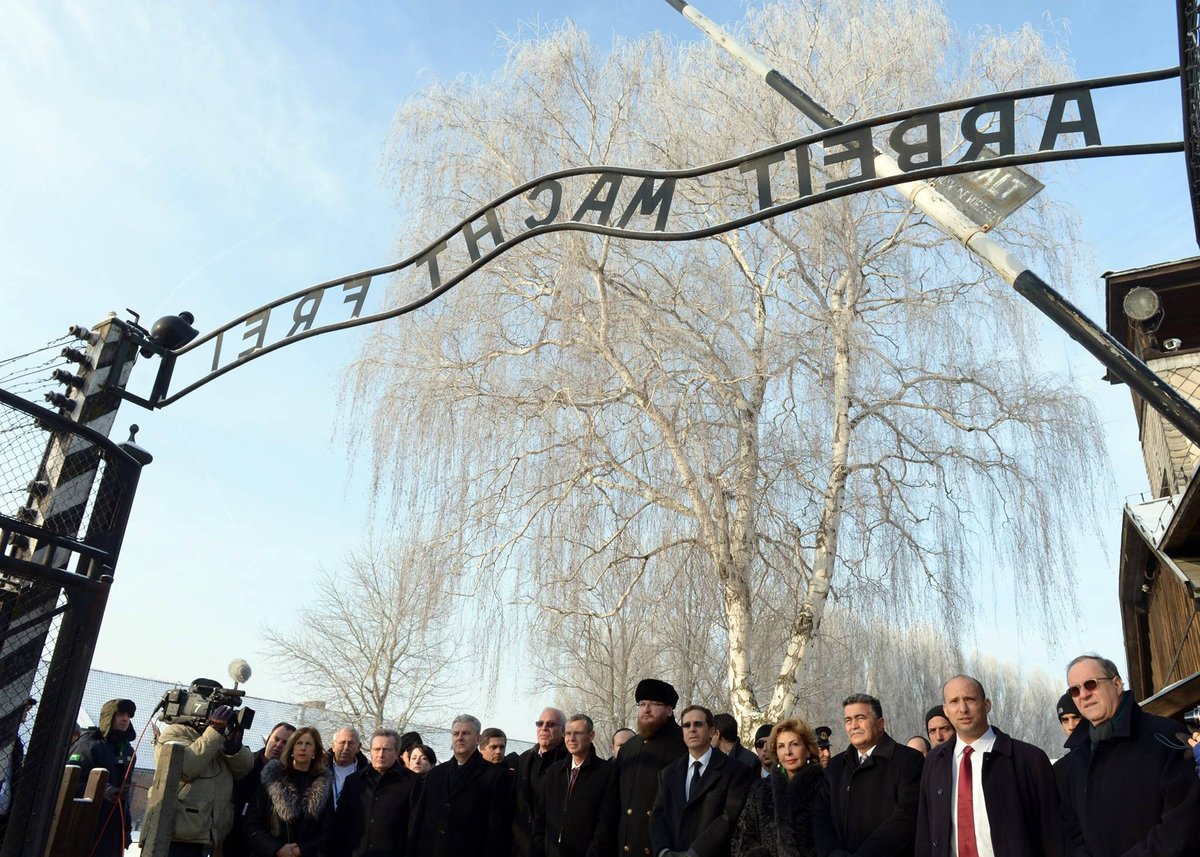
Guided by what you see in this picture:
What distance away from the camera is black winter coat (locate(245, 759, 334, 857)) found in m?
5.99

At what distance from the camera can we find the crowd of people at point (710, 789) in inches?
144

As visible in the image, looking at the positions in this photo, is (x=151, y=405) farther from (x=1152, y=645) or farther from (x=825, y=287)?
(x=1152, y=645)

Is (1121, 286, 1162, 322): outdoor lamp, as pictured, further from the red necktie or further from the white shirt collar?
the red necktie

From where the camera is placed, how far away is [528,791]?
6512 mm

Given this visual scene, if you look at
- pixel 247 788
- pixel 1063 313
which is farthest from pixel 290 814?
pixel 1063 313

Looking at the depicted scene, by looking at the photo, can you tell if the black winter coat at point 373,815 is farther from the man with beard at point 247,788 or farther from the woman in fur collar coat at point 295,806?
the man with beard at point 247,788

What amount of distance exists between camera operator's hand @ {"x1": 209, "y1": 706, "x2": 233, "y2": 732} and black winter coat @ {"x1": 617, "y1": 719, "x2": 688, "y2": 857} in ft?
8.37

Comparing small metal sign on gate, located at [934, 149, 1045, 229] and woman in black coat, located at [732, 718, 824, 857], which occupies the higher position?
small metal sign on gate, located at [934, 149, 1045, 229]

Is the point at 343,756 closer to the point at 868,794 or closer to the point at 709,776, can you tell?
the point at 709,776

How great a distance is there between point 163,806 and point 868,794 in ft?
12.8

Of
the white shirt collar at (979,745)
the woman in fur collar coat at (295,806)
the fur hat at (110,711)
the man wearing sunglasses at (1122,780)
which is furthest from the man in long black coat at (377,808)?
the man wearing sunglasses at (1122,780)

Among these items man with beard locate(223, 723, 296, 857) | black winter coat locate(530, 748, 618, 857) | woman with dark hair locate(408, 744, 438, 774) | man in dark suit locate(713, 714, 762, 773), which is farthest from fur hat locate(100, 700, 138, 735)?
man in dark suit locate(713, 714, 762, 773)

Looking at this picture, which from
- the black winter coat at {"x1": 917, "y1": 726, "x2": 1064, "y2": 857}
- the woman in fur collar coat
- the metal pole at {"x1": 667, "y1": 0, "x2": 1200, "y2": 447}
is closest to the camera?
the metal pole at {"x1": 667, "y1": 0, "x2": 1200, "y2": 447}

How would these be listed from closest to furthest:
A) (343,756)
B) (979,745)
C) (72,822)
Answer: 1. (979,745)
2. (72,822)
3. (343,756)
